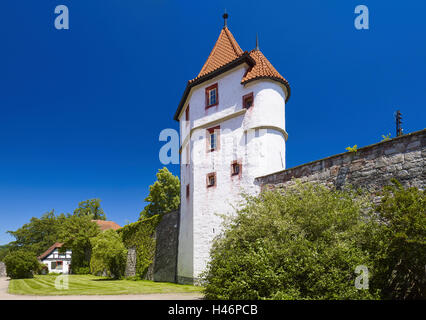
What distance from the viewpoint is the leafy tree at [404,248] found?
6480 millimetres

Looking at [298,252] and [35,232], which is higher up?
[298,252]

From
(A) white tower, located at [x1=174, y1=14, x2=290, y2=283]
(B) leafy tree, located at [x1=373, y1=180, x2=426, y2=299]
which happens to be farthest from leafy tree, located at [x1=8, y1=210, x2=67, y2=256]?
(B) leafy tree, located at [x1=373, y1=180, x2=426, y2=299]

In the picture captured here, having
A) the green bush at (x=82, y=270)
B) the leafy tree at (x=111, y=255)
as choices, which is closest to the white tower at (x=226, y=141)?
the leafy tree at (x=111, y=255)

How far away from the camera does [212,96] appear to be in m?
17.4

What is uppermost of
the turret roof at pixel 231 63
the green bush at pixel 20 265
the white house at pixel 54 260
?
the turret roof at pixel 231 63

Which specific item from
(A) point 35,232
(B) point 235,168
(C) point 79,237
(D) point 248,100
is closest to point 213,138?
(B) point 235,168

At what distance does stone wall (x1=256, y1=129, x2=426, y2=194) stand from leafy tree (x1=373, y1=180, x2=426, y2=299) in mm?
2164

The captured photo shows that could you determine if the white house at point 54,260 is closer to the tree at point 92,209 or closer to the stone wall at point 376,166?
the tree at point 92,209

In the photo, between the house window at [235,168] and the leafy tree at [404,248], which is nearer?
the leafy tree at [404,248]

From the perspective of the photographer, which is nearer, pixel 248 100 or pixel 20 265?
pixel 248 100

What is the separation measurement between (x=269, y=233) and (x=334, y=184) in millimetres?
3933

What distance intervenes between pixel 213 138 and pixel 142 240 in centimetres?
997

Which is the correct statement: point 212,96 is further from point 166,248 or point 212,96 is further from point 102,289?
point 102,289

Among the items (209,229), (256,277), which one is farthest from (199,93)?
(256,277)
